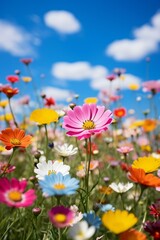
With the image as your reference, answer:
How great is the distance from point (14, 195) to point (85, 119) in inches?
18.6

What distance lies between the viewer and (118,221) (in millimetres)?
763

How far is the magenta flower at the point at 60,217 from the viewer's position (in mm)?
694

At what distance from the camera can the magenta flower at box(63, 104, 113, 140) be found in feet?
3.69

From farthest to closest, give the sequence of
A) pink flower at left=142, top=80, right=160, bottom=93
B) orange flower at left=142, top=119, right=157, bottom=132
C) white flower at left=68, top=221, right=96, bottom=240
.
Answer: orange flower at left=142, top=119, right=157, bottom=132, pink flower at left=142, top=80, right=160, bottom=93, white flower at left=68, top=221, right=96, bottom=240

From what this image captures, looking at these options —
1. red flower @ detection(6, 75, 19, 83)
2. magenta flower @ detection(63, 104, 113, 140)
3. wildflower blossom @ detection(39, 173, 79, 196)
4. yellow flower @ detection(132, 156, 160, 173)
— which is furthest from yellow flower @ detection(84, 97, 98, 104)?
wildflower blossom @ detection(39, 173, 79, 196)

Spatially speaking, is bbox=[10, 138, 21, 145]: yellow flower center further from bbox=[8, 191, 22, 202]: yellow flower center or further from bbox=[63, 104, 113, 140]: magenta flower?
bbox=[8, 191, 22, 202]: yellow flower center

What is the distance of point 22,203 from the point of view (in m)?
0.73

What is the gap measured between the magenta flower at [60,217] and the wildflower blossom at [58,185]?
4 cm

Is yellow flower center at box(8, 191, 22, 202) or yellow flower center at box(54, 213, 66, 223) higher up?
yellow flower center at box(8, 191, 22, 202)

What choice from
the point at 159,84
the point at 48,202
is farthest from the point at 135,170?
the point at 159,84

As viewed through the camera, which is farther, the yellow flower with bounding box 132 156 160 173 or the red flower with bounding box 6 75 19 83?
the red flower with bounding box 6 75 19 83

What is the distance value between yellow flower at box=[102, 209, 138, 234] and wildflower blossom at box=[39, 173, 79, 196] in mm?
86

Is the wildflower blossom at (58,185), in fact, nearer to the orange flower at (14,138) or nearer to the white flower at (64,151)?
the orange flower at (14,138)

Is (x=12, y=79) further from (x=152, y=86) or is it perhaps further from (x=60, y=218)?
(x=60, y=218)
